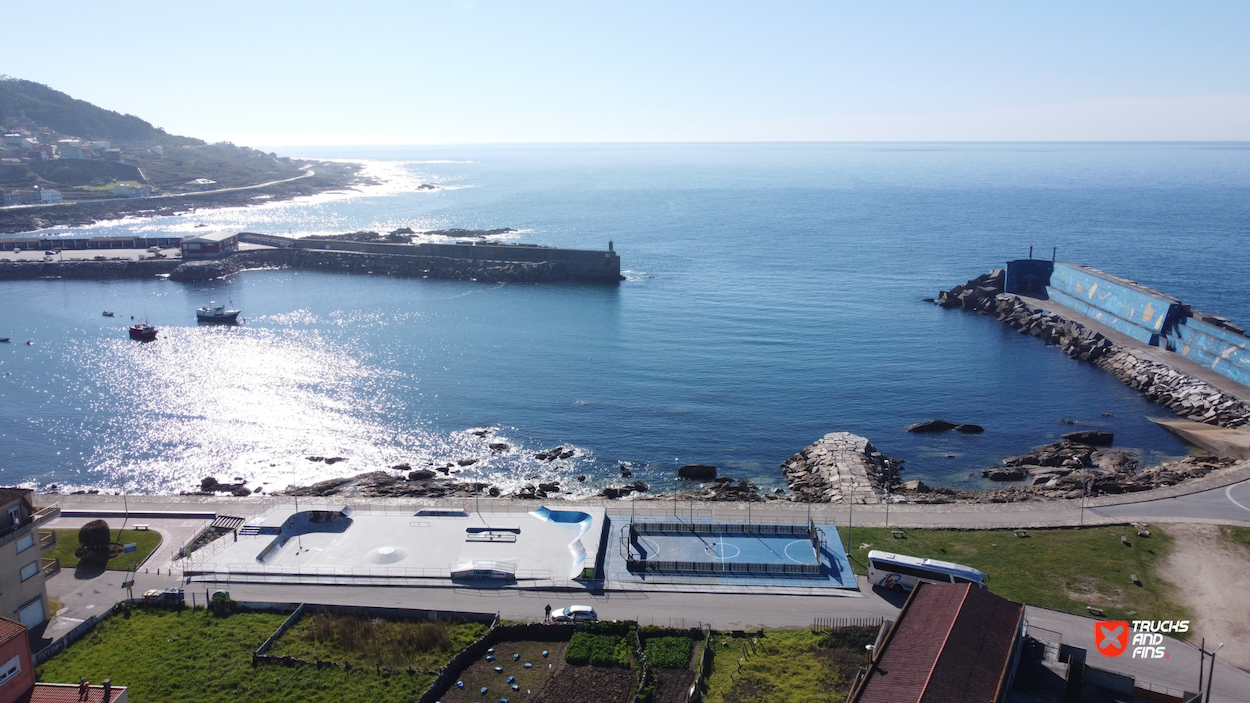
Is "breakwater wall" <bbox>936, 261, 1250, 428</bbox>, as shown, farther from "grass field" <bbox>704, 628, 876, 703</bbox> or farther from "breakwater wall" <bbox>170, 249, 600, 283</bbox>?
"breakwater wall" <bbox>170, 249, 600, 283</bbox>

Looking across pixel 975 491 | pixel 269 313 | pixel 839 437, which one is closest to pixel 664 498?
pixel 839 437

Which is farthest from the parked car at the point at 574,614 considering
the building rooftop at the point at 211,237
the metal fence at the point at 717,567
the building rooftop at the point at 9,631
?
the building rooftop at the point at 211,237

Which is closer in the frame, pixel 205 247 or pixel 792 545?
pixel 792 545

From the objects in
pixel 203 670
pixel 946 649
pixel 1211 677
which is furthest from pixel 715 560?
pixel 203 670

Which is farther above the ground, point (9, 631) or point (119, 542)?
point (9, 631)

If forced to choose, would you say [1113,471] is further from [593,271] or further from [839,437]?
[593,271]

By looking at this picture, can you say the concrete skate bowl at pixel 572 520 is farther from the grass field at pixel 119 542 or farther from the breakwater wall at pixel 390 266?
the breakwater wall at pixel 390 266

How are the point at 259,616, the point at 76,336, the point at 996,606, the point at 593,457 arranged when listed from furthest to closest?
the point at 76,336 < the point at 593,457 < the point at 259,616 < the point at 996,606

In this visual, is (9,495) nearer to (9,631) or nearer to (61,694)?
(9,631)
